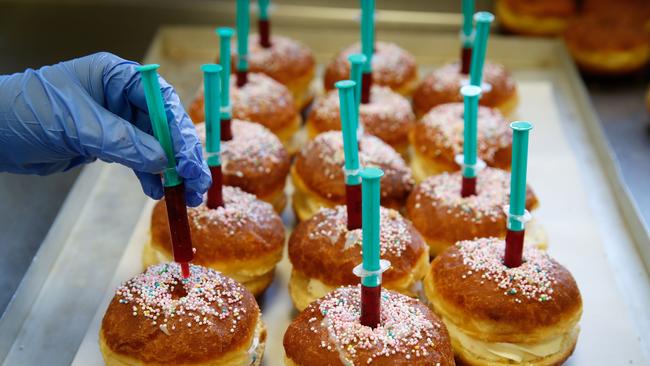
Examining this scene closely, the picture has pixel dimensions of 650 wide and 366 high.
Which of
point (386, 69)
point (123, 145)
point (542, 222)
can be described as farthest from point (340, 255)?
point (386, 69)

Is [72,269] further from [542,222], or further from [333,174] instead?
[542,222]

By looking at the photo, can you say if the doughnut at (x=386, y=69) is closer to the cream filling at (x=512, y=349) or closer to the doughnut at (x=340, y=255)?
the doughnut at (x=340, y=255)

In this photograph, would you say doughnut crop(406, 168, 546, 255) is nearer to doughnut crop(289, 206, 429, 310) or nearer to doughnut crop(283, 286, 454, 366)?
doughnut crop(289, 206, 429, 310)

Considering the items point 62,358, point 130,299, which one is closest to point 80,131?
point 130,299

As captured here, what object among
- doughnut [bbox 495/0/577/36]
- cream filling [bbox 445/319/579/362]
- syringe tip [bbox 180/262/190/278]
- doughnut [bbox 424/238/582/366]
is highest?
doughnut [bbox 495/0/577/36]

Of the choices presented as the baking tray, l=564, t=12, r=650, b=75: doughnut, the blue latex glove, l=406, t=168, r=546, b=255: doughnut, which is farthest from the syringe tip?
l=564, t=12, r=650, b=75: doughnut

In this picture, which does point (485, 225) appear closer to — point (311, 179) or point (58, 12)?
point (311, 179)
